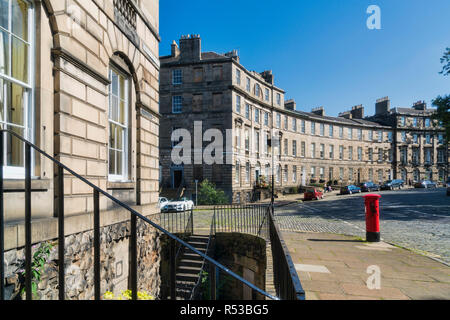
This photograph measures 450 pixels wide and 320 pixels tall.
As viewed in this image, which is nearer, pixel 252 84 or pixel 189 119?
pixel 189 119

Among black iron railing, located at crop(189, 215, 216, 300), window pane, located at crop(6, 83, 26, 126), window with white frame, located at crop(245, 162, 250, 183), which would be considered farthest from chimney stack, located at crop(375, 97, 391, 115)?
window pane, located at crop(6, 83, 26, 126)

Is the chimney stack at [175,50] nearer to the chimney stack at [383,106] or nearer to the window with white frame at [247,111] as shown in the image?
the window with white frame at [247,111]

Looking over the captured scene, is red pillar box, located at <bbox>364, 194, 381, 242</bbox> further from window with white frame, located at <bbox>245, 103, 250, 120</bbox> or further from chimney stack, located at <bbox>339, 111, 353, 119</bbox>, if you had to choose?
chimney stack, located at <bbox>339, 111, 353, 119</bbox>

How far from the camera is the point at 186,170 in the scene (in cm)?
3086

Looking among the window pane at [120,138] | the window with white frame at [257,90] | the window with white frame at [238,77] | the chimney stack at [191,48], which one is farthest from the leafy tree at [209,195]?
the window pane at [120,138]

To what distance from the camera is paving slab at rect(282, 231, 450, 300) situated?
4438 mm

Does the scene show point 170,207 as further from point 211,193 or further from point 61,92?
point 61,92

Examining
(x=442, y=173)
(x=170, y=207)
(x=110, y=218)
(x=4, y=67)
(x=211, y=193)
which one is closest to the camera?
(x=4, y=67)

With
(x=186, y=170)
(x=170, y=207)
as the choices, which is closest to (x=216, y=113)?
(x=186, y=170)

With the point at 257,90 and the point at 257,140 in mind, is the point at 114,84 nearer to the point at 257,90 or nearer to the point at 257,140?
the point at 257,140

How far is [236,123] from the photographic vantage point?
3147 centimetres

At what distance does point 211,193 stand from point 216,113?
360 inches

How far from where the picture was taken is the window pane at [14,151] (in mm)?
3557

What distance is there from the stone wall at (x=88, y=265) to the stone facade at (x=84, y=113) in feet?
0.34
